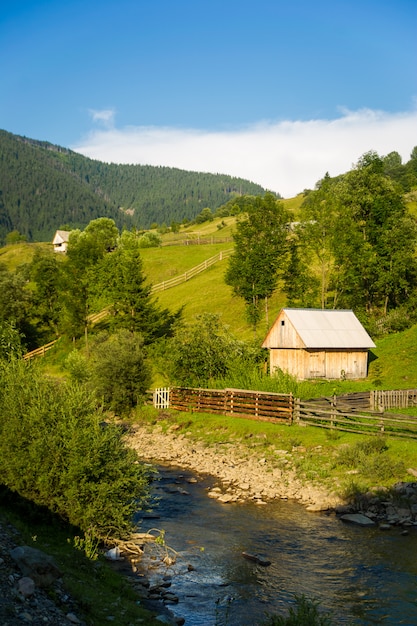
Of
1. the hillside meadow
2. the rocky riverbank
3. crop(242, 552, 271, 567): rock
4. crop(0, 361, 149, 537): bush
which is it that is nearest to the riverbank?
the rocky riverbank

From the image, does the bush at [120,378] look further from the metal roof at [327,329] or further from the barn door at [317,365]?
the barn door at [317,365]

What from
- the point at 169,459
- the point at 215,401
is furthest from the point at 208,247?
the point at 169,459

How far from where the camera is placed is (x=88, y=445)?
574 inches

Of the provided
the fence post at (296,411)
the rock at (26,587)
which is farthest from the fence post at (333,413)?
the rock at (26,587)

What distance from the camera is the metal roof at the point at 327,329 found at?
3922 centimetres

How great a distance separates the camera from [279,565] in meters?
15.0

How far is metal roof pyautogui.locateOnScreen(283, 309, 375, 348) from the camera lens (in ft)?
Result: 129

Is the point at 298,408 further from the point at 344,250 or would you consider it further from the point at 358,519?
the point at 344,250

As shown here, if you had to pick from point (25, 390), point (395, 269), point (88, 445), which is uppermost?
point (395, 269)

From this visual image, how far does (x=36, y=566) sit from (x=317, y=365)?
3120 centimetres

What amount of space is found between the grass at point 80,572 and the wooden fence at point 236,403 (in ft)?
56.3

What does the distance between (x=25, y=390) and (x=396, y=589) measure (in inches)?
441

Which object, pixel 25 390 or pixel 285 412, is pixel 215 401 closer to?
pixel 285 412

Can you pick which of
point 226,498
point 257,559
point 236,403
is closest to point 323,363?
point 236,403
